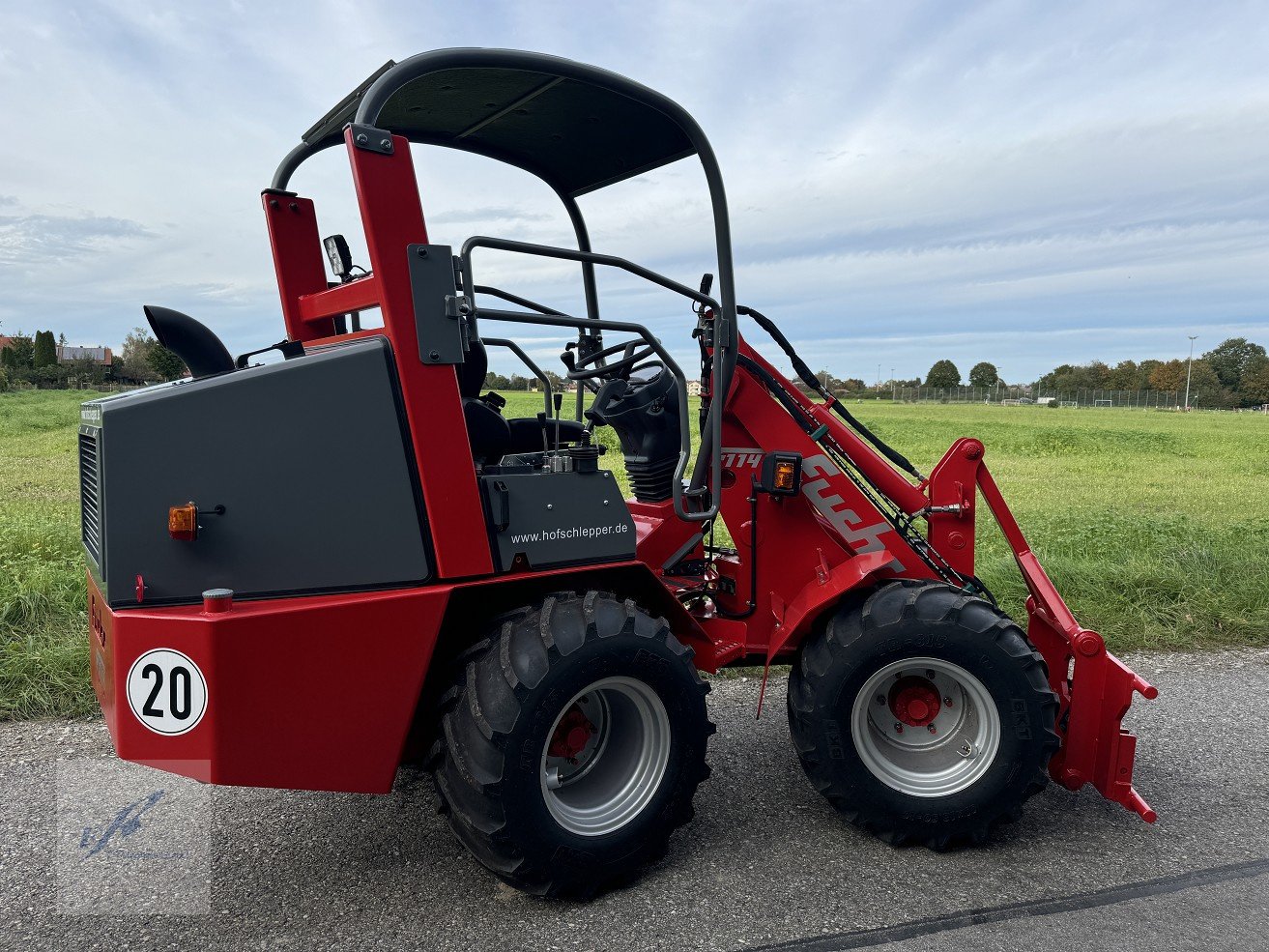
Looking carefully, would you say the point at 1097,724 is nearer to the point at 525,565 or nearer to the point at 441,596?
the point at 525,565

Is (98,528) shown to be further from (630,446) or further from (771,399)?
(771,399)

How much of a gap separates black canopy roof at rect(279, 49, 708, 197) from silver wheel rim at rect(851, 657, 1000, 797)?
2307mm

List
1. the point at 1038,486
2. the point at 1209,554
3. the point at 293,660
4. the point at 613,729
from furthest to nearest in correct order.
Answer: the point at 1038,486, the point at 1209,554, the point at 613,729, the point at 293,660

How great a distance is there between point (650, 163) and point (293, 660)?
2586mm

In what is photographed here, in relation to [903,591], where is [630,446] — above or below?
above

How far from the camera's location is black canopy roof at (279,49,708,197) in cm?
310

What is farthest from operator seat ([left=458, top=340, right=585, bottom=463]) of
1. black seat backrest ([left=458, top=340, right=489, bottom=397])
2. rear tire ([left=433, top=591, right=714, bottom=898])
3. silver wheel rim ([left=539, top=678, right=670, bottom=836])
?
silver wheel rim ([left=539, top=678, right=670, bottom=836])

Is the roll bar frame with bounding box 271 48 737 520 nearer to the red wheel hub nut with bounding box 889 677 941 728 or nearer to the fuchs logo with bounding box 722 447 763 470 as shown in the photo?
the fuchs logo with bounding box 722 447 763 470

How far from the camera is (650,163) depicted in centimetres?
413

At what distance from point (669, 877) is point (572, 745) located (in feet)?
1.90

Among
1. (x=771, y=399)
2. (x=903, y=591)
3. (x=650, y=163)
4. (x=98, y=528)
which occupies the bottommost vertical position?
(x=903, y=591)

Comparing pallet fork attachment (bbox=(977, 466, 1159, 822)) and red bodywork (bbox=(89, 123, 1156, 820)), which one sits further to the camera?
pallet fork attachment (bbox=(977, 466, 1159, 822))

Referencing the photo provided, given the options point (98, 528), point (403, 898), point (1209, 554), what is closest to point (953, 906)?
point (403, 898)

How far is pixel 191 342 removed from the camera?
321cm
